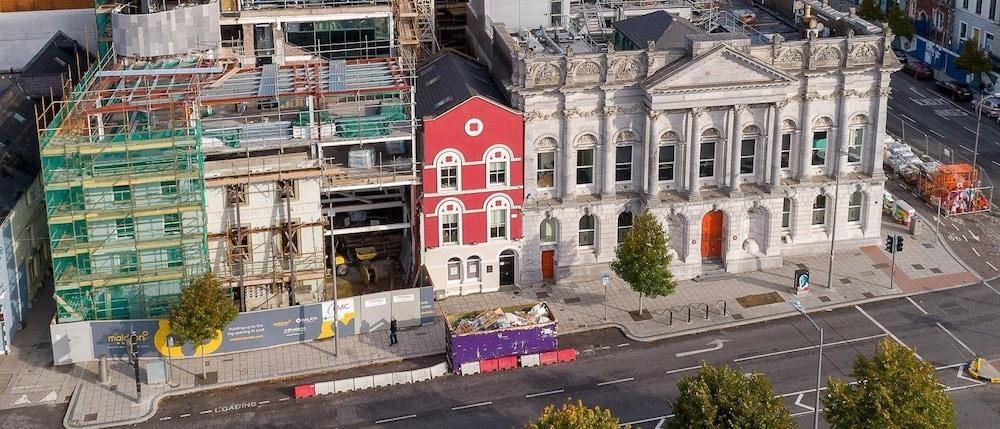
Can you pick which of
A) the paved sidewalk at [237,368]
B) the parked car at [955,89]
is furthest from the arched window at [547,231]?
the parked car at [955,89]

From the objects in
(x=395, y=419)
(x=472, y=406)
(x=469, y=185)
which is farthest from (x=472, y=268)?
(x=395, y=419)

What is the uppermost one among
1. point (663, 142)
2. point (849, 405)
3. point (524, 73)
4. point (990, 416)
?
point (524, 73)

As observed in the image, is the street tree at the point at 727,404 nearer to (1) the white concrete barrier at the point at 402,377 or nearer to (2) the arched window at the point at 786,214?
(1) the white concrete barrier at the point at 402,377

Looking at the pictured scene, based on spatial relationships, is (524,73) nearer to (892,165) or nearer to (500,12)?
(500,12)

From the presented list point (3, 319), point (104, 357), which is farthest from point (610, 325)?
point (3, 319)

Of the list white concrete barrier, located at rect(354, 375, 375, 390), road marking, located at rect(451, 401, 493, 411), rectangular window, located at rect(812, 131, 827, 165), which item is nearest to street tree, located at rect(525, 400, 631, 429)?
road marking, located at rect(451, 401, 493, 411)

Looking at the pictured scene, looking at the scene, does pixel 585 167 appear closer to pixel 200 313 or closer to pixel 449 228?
pixel 449 228
